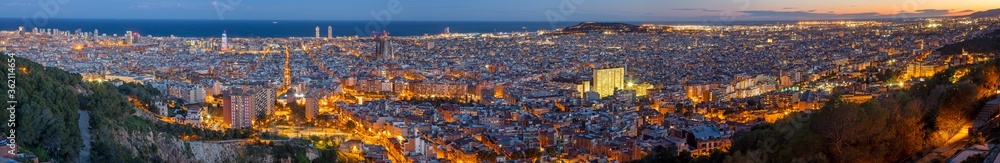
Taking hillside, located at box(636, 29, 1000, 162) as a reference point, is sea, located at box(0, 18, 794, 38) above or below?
above

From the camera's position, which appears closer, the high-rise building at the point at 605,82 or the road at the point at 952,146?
the road at the point at 952,146

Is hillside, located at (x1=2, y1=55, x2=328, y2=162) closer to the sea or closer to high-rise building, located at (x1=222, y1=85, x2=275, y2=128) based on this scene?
high-rise building, located at (x1=222, y1=85, x2=275, y2=128)

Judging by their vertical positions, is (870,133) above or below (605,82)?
above

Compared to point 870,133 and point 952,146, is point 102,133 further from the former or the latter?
point 952,146

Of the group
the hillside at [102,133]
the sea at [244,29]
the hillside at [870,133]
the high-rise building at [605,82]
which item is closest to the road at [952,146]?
the hillside at [870,133]

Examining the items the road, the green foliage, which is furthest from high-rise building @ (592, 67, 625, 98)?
the green foliage

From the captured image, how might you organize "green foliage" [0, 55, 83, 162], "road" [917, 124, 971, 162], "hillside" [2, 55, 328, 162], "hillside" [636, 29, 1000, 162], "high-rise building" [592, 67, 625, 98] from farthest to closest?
"high-rise building" [592, 67, 625, 98]
"hillside" [2, 55, 328, 162]
"green foliage" [0, 55, 83, 162]
"road" [917, 124, 971, 162]
"hillside" [636, 29, 1000, 162]

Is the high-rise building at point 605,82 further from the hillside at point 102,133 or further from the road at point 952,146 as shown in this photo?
the road at point 952,146

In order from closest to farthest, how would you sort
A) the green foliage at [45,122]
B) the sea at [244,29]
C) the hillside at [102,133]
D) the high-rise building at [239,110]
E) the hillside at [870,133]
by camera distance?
the hillside at [870,133]
the green foliage at [45,122]
the hillside at [102,133]
the high-rise building at [239,110]
the sea at [244,29]

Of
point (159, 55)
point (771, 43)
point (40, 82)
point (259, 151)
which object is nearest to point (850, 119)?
point (259, 151)

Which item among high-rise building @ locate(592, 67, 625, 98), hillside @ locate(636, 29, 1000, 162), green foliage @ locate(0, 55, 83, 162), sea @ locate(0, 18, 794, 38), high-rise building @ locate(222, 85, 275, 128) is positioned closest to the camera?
Result: hillside @ locate(636, 29, 1000, 162)

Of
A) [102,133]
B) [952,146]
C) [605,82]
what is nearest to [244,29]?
[605,82]
